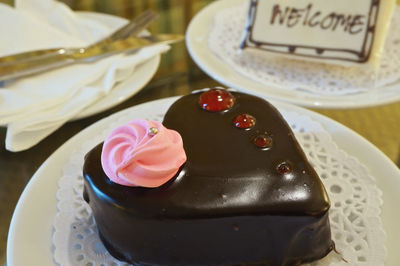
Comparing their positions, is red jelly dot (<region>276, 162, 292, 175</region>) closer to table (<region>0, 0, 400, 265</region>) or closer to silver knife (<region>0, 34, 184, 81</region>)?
table (<region>0, 0, 400, 265</region>)

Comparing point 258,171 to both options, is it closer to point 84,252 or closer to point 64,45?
point 84,252

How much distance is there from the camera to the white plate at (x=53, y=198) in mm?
540

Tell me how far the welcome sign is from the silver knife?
0.20m

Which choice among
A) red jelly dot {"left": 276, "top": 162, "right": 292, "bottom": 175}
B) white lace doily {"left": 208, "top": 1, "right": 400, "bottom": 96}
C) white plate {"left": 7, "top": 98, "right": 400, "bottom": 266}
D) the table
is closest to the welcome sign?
white lace doily {"left": 208, "top": 1, "right": 400, "bottom": 96}

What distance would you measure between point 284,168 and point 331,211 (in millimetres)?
119

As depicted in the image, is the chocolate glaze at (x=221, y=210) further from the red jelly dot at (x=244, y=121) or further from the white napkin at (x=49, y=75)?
the white napkin at (x=49, y=75)

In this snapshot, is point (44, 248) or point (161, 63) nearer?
point (44, 248)

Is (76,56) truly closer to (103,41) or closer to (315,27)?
(103,41)

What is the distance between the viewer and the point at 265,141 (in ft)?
1.91

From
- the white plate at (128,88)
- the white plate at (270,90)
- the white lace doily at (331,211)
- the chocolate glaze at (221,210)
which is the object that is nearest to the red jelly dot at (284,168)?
the chocolate glaze at (221,210)

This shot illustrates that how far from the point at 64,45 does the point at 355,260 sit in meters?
0.77

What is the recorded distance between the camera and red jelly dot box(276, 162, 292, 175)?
54cm

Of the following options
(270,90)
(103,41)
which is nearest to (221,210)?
(270,90)

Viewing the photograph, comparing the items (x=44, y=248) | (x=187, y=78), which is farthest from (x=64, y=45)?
(x=44, y=248)
